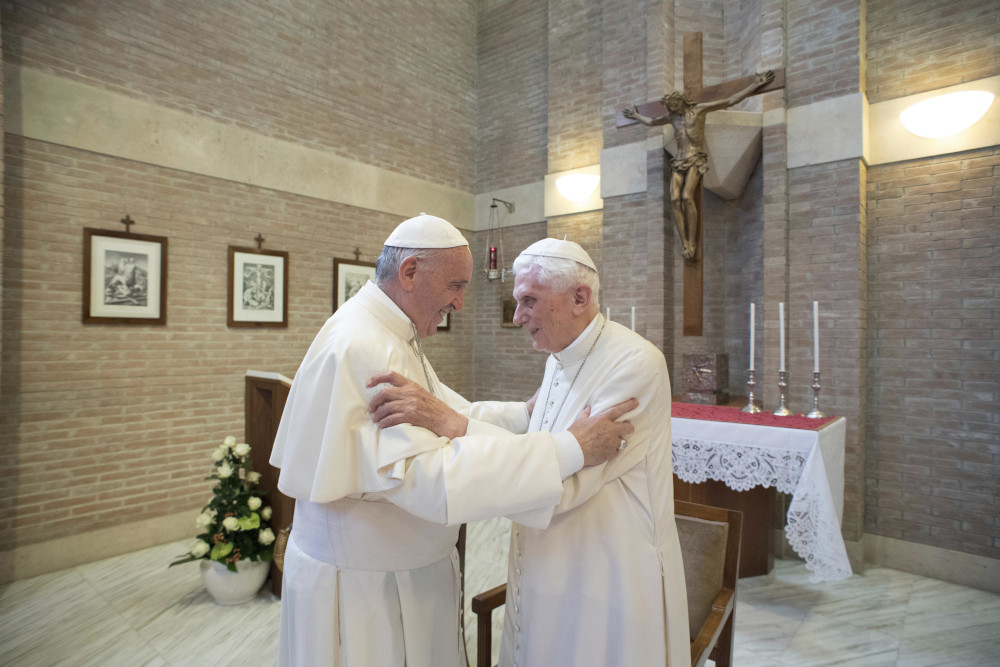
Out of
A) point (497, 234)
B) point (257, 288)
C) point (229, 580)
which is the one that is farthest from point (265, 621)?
point (497, 234)

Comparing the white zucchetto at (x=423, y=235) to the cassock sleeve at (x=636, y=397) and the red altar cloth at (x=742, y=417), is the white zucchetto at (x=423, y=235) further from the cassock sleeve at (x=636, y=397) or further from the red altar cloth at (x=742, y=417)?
the red altar cloth at (x=742, y=417)

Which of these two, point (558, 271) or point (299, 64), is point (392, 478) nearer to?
point (558, 271)

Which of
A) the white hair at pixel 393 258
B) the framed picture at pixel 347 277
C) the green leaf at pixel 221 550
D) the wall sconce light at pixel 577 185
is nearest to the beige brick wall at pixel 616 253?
the framed picture at pixel 347 277

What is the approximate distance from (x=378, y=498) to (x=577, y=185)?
227 inches

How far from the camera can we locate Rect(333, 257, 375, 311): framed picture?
6441 mm

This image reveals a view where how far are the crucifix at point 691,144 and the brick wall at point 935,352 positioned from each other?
1.38 metres

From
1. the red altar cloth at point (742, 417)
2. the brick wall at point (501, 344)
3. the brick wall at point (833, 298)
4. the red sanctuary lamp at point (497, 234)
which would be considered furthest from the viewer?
the red sanctuary lamp at point (497, 234)

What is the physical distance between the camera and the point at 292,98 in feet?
19.8

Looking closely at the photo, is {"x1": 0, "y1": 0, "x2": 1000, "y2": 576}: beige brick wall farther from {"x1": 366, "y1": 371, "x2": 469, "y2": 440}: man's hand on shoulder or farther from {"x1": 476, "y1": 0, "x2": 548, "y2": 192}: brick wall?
{"x1": 366, "y1": 371, "x2": 469, "y2": 440}: man's hand on shoulder

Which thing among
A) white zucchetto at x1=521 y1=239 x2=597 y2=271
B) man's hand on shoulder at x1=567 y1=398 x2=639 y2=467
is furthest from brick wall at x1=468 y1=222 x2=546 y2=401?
man's hand on shoulder at x1=567 y1=398 x2=639 y2=467

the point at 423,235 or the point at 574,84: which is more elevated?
the point at 574,84

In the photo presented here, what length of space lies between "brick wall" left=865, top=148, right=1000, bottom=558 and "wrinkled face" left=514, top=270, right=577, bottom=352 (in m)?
4.10

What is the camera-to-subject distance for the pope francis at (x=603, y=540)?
1.61 m

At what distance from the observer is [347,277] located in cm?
656
